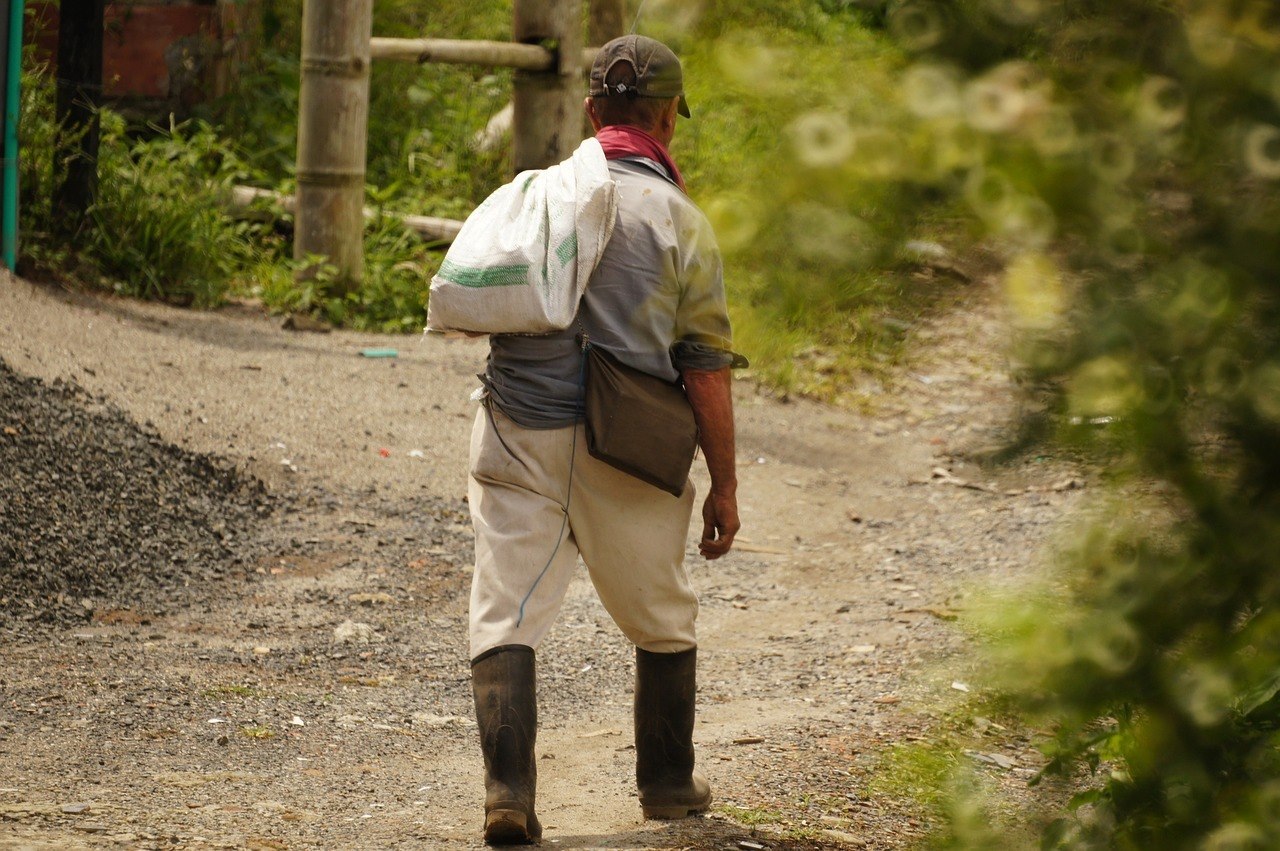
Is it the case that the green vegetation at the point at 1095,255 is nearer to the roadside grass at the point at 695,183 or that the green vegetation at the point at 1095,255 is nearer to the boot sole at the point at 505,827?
the roadside grass at the point at 695,183

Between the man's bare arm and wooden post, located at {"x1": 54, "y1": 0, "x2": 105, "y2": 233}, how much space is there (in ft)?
20.5

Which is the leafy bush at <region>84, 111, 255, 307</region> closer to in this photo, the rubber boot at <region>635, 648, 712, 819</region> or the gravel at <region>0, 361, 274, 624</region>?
the gravel at <region>0, 361, 274, 624</region>

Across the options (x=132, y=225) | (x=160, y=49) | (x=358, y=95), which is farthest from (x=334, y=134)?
(x=160, y=49)

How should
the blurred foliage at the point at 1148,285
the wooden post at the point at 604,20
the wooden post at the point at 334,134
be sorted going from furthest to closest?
the wooden post at the point at 604,20 → the wooden post at the point at 334,134 → the blurred foliage at the point at 1148,285

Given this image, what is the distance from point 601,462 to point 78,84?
6.32 metres

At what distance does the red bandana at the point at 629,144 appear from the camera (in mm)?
3188

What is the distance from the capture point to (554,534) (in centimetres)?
319

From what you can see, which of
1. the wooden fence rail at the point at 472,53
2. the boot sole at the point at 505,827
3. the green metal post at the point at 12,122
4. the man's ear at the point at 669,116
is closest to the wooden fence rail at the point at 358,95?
the wooden fence rail at the point at 472,53

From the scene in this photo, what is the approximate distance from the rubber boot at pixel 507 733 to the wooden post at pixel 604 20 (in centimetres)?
765

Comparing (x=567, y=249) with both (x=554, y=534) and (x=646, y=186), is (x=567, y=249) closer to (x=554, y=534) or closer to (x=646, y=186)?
(x=646, y=186)

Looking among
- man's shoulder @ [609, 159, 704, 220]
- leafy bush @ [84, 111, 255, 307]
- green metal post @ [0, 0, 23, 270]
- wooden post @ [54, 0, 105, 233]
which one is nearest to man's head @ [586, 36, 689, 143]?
man's shoulder @ [609, 159, 704, 220]

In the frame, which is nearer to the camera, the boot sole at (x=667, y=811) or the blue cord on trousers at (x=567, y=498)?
the blue cord on trousers at (x=567, y=498)

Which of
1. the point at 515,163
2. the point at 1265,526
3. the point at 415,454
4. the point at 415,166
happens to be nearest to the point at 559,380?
the point at 1265,526

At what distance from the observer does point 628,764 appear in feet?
12.8
